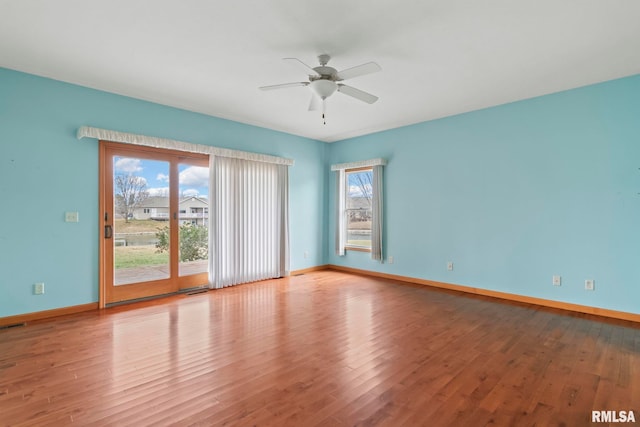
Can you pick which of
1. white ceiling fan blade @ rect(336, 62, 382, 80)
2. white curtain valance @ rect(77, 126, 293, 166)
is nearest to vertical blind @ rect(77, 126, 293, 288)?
white curtain valance @ rect(77, 126, 293, 166)

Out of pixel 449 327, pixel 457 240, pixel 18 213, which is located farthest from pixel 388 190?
pixel 18 213

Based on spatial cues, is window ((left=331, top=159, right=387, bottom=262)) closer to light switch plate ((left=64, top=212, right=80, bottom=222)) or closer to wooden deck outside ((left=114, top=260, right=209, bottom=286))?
wooden deck outside ((left=114, top=260, right=209, bottom=286))

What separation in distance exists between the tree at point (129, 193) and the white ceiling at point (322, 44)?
3.72ft

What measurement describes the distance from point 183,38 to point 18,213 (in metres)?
2.70

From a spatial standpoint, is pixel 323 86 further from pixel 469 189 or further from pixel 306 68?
pixel 469 189

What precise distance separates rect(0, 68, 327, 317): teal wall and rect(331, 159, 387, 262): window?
3569mm

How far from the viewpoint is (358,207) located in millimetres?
6363

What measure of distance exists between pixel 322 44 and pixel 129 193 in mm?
3232

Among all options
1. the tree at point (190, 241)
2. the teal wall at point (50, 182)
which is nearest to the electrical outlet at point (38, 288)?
the teal wall at point (50, 182)

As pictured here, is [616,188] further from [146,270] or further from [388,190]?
[146,270]

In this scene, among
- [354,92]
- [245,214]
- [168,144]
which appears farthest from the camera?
[245,214]

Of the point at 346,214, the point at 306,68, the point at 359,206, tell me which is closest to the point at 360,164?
the point at 359,206

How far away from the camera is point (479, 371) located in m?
2.36

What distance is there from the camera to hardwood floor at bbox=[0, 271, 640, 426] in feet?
6.14
